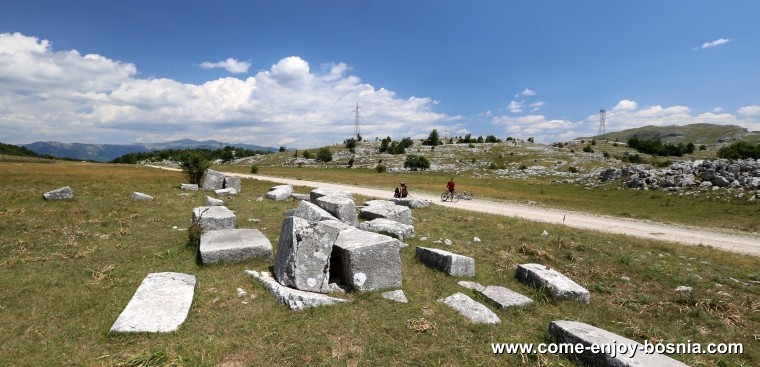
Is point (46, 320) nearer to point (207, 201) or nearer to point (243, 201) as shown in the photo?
point (207, 201)

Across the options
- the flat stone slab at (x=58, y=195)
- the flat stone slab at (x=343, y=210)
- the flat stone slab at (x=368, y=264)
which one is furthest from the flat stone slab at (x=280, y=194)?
the flat stone slab at (x=368, y=264)

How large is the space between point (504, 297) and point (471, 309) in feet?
4.76

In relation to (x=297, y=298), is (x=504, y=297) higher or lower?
lower

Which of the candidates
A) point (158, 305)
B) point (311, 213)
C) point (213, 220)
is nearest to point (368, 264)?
point (158, 305)

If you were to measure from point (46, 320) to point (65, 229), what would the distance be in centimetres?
930

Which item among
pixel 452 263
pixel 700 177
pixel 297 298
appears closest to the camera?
pixel 297 298

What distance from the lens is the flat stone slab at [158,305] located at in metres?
7.23

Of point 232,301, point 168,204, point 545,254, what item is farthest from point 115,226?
point 545,254

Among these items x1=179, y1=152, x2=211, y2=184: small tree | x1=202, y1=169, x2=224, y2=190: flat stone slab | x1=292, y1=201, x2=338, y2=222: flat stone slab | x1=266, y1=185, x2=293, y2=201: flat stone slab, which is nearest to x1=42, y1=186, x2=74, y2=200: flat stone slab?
x1=202, y1=169, x2=224, y2=190: flat stone slab

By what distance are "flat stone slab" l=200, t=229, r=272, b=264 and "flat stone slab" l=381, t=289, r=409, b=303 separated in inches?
172

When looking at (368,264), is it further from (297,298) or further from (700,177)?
(700,177)

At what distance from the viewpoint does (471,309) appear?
29.0 ft

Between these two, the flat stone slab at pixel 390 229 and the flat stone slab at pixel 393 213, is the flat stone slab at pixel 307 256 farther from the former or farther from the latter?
the flat stone slab at pixel 393 213

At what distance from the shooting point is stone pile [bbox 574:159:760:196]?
36.0 meters
